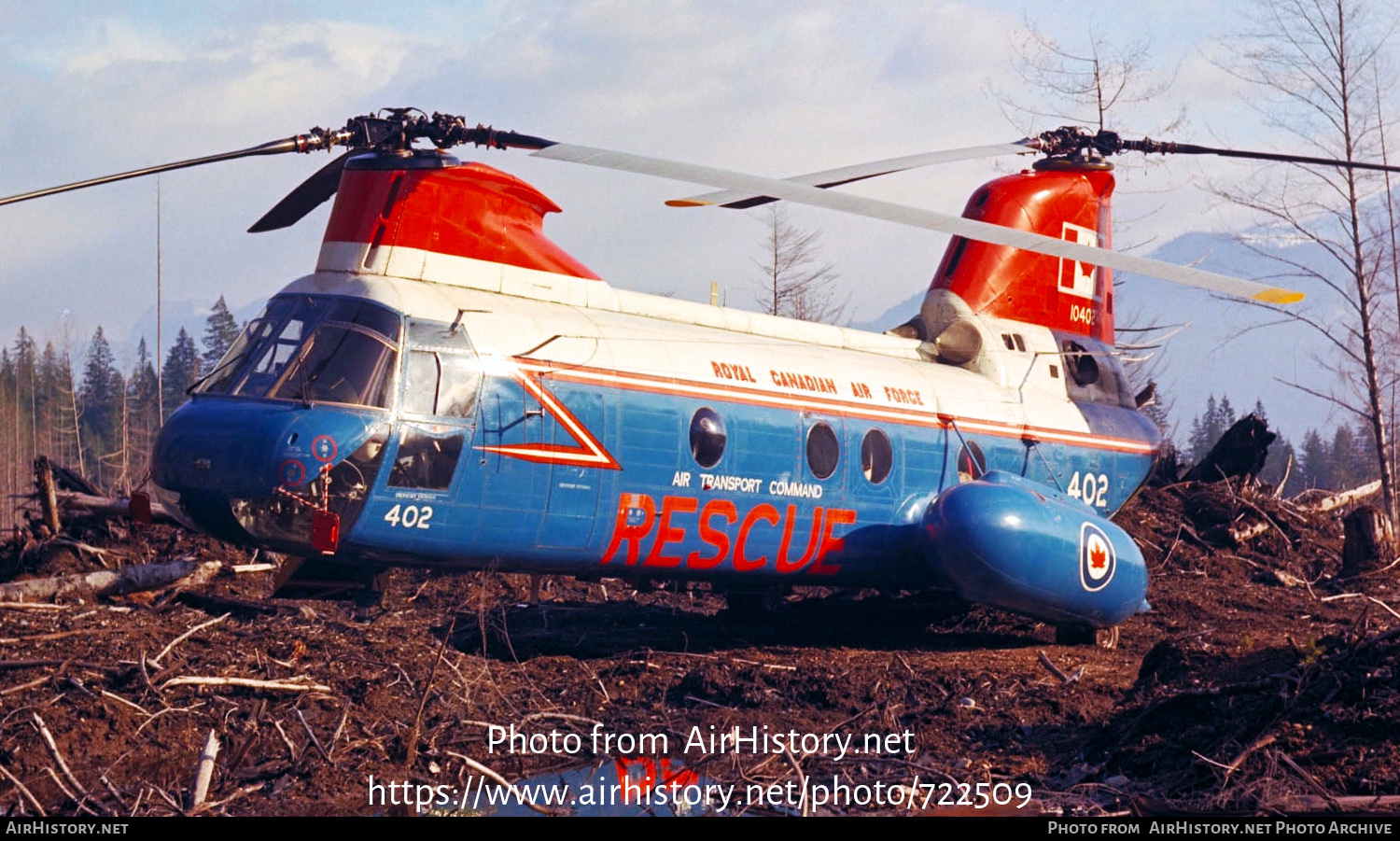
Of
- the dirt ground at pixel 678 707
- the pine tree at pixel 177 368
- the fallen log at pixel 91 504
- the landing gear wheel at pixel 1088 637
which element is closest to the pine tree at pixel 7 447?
the pine tree at pixel 177 368

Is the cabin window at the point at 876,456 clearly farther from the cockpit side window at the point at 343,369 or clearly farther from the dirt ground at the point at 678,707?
the cockpit side window at the point at 343,369

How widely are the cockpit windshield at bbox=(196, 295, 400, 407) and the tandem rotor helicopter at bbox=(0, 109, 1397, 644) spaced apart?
2cm

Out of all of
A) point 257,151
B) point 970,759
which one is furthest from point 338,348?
point 970,759

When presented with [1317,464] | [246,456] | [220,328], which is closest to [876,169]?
[246,456]

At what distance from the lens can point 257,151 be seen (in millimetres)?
11523

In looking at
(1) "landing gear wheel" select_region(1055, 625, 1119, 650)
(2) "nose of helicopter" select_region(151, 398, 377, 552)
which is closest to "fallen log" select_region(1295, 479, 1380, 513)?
(1) "landing gear wheel" select_region(1055, 625, 1119, 650)

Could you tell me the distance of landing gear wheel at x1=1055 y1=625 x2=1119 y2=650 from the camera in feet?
48.0

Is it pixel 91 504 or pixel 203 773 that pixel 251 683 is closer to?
pixel 203 773

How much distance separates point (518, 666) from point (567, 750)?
2.16 metres

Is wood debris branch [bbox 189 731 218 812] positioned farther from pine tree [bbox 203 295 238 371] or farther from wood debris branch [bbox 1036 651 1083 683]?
pine tree [bbox 203 295 238 371]

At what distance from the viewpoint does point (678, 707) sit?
11.4 m

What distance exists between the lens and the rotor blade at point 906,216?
11.6m

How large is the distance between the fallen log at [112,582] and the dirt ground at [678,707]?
0.80 feet

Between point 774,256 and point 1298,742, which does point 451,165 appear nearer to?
point 1298,742
